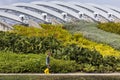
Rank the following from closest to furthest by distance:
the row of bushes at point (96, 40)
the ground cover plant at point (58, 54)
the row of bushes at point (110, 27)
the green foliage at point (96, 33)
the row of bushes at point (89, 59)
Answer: the ground cover plant at point (58, 54)
the row of bushes at point (89, 59)
the row of bushes at point (96, 40)
the green foliage at point (96, 33)
the row of bushes at point (110, 27)

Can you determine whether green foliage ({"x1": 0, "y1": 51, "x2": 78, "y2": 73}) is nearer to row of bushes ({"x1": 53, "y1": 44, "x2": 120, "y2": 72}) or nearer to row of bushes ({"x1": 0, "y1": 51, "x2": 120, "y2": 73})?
row of bushes ({"x1": 0, "y1": 51, "x2": 120, "y2": 73})

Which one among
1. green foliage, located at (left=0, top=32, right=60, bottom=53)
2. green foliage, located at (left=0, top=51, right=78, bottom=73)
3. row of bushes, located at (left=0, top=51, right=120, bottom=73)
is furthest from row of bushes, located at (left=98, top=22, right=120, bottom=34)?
green foliage, located at (left=0, top=51, right=78, bottom=73)

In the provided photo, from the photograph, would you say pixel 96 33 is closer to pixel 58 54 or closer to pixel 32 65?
pixel 58 54

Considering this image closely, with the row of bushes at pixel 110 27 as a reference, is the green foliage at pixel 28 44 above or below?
above

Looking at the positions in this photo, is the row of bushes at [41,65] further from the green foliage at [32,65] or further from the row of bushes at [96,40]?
the row of bushes at [96,40]

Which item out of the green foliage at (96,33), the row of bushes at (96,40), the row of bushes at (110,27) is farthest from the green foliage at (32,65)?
the row of bushes at (110,27)

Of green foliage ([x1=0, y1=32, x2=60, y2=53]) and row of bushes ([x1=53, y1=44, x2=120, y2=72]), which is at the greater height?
green foliage ([x1=0, y1=32, x2=60, y2=53])

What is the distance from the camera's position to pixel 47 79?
62.3 feet

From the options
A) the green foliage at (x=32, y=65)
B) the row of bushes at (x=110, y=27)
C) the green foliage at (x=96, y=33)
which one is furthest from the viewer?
the row of bushes at (x=110, y=27)

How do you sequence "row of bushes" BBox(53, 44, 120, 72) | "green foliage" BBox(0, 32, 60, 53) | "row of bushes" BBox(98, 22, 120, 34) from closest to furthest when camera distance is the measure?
"row of bushes" BBox(53, 44, 120, 72) < "green foliage" BBox(0, 32, 60, 53) < "row of bushes" BBox(98, 22, 120, 34)

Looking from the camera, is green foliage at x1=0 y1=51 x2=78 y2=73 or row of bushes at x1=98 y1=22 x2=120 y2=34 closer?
green foliage at x1=0 y1=51 x2=78 y2=73

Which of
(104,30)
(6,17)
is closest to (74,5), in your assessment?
(6,17)

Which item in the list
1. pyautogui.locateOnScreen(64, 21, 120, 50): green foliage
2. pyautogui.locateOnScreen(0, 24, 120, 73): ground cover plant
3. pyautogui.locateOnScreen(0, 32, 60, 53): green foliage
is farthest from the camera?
pyautogui.locateOnScreen(64, 21, 120, 50): green foliage

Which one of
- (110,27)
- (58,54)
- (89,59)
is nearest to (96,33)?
(110,27)
